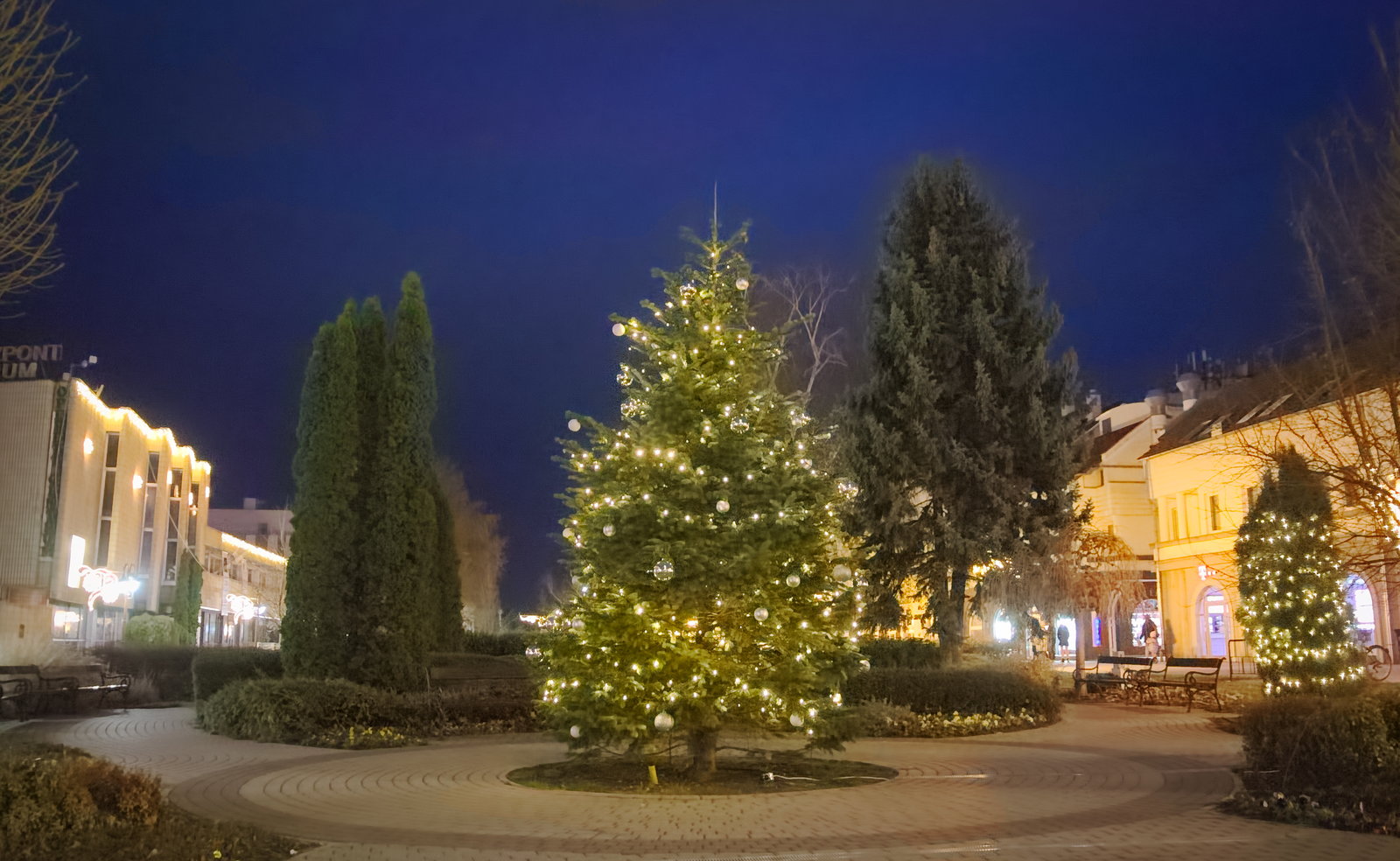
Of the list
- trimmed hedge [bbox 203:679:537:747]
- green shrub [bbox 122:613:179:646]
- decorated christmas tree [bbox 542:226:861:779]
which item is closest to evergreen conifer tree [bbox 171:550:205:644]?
green shrub [bbox 122:613:179:646]

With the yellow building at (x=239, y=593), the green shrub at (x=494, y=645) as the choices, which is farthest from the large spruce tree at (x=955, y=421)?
the yellow building at (x=239, y=593)

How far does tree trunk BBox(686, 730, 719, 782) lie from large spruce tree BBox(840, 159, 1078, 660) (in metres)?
11.0

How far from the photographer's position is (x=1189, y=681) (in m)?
21.8

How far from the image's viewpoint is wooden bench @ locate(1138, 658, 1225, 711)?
2159cm

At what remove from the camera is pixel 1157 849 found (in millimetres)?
8500

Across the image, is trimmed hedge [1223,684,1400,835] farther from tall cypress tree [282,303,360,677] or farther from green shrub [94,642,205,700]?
green shrub [94,642,205,700]

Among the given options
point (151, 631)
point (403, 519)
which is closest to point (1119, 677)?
point (403, 519)

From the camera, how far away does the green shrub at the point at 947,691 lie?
1869 centimetres

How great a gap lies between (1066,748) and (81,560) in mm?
37477

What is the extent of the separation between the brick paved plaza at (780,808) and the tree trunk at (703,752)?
40.5 inches

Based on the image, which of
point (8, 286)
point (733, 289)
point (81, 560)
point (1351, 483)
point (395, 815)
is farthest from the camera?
point (81, 560)

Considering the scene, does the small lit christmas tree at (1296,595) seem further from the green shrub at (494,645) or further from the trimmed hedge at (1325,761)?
the green shrub at (494,645)

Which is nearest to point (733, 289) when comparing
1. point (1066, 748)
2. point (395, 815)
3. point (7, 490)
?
point (395, 815)

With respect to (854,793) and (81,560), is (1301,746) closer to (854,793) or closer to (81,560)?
(854,793)
